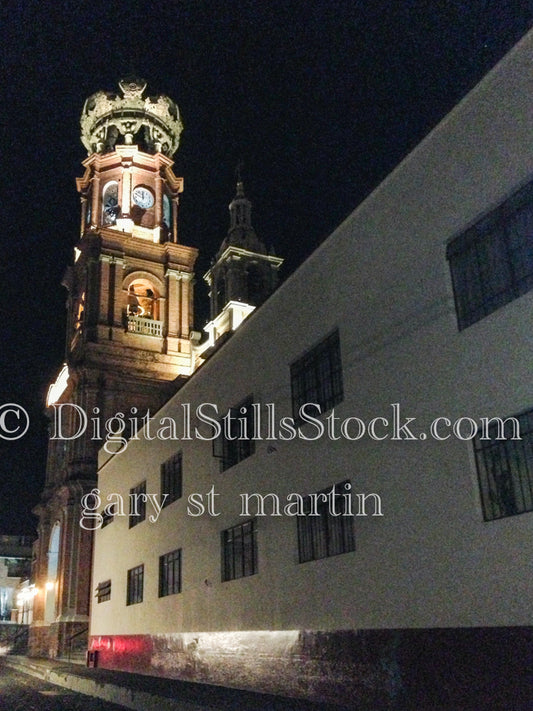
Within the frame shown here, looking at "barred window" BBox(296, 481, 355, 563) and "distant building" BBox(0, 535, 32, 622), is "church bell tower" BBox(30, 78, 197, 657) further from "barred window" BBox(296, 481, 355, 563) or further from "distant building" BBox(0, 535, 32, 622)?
"distant building" BBox(0, 535, 32, 622)

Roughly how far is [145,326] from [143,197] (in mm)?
8084

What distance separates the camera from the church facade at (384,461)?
8.31 metres

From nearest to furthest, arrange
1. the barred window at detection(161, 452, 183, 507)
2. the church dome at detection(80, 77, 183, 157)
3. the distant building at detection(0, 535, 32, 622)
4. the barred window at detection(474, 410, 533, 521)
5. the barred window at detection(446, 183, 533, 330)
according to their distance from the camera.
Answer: the barred window at detection(474, 410, 533, 521) → the barred window at detection(446, 183, 533, 330) → the barred window at detection(161, 452, 183, 507) → the church dome at detection(80, 77, 183, 157) → the distant building at detection(0, 535, 32, 622)

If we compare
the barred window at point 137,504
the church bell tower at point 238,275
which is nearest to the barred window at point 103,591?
the barred window at point 137,504

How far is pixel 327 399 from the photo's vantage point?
12.1 m

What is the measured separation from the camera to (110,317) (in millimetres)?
33125

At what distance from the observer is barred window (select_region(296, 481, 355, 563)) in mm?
11164

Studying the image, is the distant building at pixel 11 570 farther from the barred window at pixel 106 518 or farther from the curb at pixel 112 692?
the curb at pixel 112 692

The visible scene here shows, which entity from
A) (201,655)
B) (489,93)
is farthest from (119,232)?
(489,93)

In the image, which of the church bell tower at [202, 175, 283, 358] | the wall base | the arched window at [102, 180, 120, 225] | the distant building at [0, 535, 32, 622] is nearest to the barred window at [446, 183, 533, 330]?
the wall base

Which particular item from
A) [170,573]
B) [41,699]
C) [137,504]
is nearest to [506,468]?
[170,573]

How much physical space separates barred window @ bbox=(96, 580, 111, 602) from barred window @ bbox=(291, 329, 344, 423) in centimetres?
1277

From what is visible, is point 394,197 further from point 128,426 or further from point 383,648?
point 128,426

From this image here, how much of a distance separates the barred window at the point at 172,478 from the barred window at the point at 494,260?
10.5 metres
